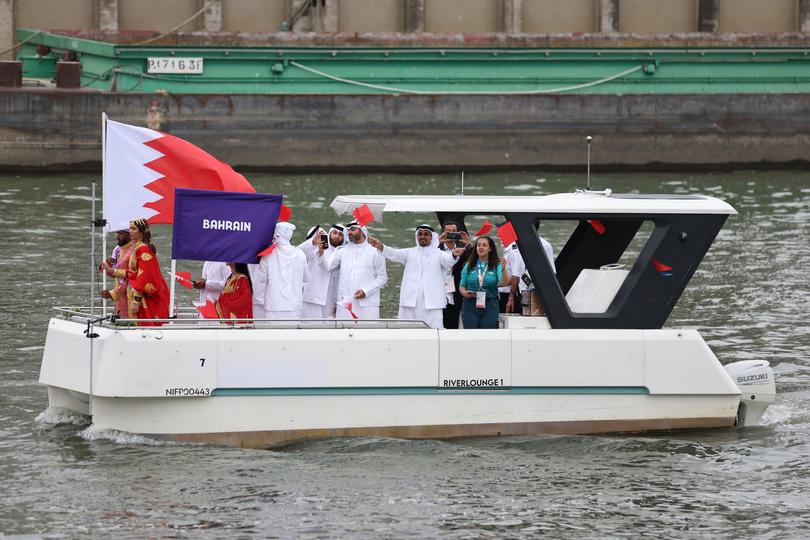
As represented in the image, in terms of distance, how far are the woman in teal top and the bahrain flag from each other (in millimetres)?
2062

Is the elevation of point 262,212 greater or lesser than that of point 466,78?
lesser

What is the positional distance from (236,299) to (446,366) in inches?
79.9

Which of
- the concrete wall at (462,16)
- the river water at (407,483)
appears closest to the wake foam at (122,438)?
the river water at (407,483)

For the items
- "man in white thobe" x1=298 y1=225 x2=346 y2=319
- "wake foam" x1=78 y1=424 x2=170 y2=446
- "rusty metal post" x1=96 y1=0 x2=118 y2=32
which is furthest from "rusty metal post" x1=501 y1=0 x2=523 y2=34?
"wake foam" x1=78 y1=424 x2=170 y2=446

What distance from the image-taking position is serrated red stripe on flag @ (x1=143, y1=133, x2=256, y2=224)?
12484 millimetres

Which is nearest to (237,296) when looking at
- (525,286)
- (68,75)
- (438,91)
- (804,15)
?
(525,286)

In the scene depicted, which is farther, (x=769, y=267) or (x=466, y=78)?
(x=466, y=78)

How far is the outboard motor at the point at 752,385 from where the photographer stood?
12.8m

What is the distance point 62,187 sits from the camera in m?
30.5

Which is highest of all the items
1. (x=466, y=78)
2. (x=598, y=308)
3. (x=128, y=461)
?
(x=466, y=78)

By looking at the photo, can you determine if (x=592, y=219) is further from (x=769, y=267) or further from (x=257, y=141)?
(x=257, y=141)

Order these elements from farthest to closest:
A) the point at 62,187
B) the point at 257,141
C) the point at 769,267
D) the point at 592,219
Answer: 1. the point at 257,141
2. the point at 62,187
3. the point at 769,267
4. the point at 592,219

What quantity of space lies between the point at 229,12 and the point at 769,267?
2123 centimetres

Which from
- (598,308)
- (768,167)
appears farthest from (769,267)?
(768,167)
